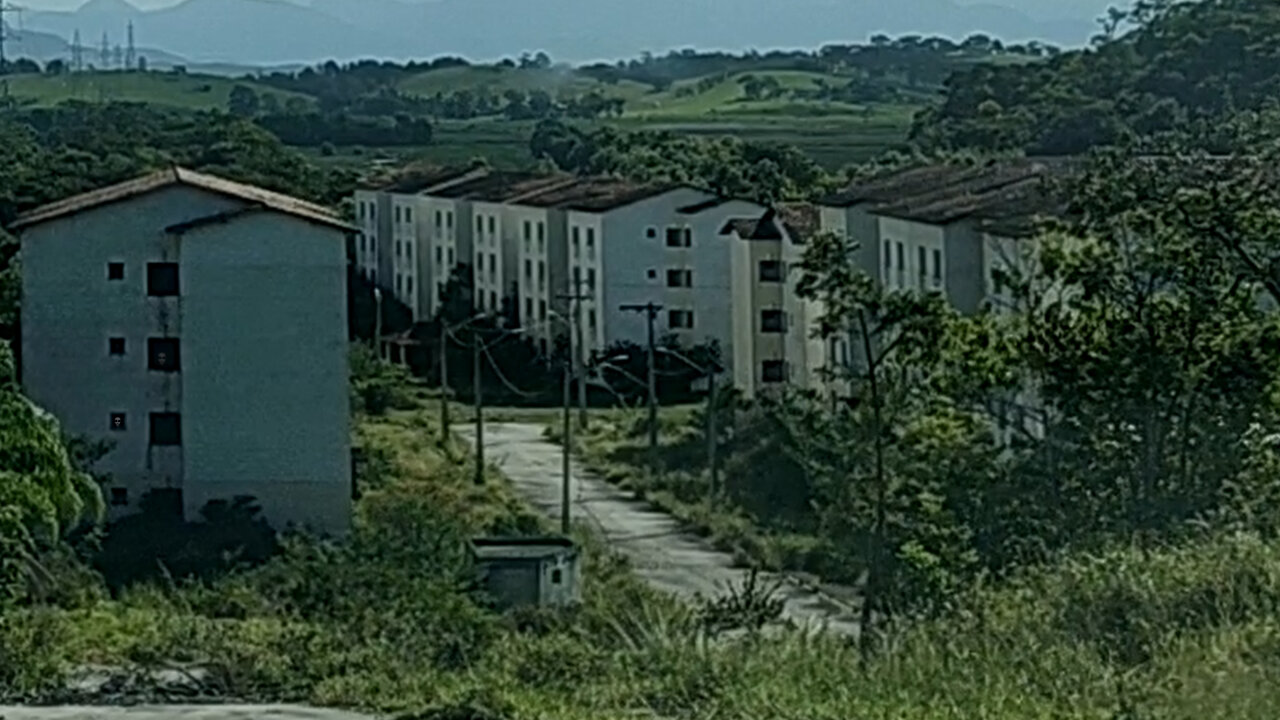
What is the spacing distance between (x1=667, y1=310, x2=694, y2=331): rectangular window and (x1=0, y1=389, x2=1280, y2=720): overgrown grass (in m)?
35.6

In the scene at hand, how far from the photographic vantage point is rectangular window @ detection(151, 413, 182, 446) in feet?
95.3

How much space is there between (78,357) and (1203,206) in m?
15.4

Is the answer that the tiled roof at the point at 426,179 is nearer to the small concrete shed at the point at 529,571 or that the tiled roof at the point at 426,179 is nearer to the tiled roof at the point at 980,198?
the tiled roof at the point at 980,198

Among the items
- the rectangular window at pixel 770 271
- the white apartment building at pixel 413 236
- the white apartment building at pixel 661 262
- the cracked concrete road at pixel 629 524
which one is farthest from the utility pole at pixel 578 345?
the white apartment building at pixel 413 236

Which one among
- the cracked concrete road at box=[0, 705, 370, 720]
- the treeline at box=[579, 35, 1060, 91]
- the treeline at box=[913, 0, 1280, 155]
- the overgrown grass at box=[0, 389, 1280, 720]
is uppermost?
the treeline at box=[579, 35, 1060, 91]

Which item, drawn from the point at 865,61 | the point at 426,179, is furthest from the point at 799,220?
the point at 865,61

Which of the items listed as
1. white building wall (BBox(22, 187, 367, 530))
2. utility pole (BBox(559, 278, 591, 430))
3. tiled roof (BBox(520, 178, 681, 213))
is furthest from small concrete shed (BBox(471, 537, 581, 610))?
tiled roof (BBox(520, 178, 681, 213))

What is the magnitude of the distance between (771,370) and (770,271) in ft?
5.91

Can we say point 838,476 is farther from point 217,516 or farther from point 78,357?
point 78,357

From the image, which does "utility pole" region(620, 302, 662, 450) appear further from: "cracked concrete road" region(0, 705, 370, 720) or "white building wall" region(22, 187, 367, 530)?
"cracked concrete road" region(0, 705, 370, 720)

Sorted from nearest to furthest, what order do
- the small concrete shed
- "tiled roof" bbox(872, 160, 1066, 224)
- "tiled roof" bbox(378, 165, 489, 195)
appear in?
1. the small concrete shed
2. "tiled roof" bbox(872, 160, 1066, 224)
3. "tiled roof" bbox(378, 165, 489, 195)

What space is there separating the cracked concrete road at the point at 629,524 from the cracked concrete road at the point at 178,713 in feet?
26.3

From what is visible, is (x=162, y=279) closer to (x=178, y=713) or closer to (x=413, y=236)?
(x=178, y=713)

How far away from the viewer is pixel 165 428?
29156mm
